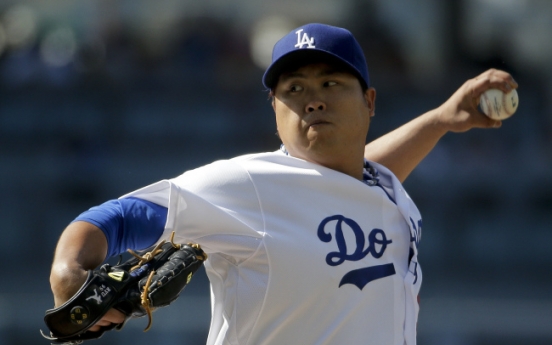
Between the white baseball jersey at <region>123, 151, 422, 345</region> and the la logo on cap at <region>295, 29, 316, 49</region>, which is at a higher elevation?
the la logo on cap at <region>295, 29, 316, 49</region>

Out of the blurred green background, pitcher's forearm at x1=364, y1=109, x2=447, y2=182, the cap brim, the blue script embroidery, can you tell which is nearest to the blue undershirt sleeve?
the blue script embroidery

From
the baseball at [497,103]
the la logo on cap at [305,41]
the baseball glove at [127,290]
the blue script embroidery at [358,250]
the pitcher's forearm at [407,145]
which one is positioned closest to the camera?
the baseball glove at [127,290]

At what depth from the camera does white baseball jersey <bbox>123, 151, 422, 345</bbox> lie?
2367 millimetres

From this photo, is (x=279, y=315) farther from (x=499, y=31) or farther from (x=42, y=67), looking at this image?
(x=499, y=31)

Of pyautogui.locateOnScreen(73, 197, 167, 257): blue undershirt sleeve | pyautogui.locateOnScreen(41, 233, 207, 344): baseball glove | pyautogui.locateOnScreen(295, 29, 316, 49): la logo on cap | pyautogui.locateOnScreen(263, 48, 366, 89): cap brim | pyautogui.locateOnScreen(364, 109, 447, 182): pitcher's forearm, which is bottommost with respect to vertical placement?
pyautogui.locateOnScreen(41, 233, 207, 344): baseball glove

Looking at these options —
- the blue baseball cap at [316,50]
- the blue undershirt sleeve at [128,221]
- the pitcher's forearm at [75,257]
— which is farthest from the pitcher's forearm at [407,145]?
the pitcher's forearm at [75,257]

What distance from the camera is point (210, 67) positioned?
9094 millimetres

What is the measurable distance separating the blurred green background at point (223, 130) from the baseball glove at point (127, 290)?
5128 mm

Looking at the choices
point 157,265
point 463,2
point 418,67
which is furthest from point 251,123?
point 157,265

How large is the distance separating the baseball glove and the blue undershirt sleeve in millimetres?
48

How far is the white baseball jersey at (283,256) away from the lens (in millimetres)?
2367

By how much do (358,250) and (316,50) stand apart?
0.60 meters

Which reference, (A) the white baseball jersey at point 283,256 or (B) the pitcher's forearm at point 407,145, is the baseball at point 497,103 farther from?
(A) the white baseball jersey at point 283,256

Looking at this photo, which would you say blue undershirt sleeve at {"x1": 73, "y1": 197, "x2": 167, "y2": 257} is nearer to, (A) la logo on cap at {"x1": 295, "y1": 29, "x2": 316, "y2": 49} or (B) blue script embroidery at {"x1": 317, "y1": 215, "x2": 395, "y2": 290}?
(B) blue script embroidery at {"x1": 317, "y1": 215, "x2": 395, "y2": 290}
